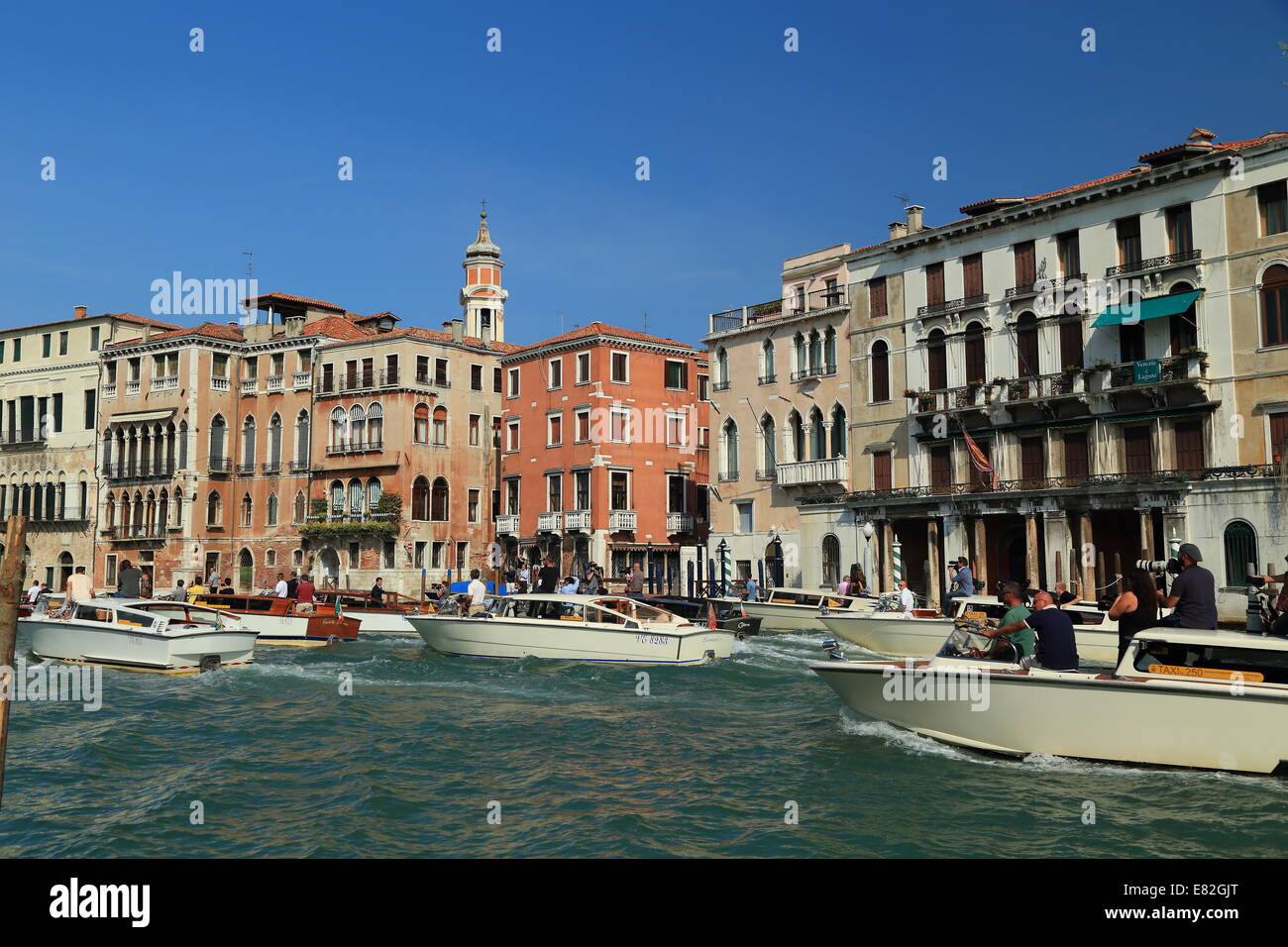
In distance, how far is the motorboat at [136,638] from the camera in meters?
20.9

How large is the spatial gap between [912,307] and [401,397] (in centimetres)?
2225

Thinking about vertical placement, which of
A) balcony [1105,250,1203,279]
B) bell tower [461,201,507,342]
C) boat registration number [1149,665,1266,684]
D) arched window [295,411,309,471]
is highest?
bell tower [461,201,507,342]

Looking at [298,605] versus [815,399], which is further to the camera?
[815,399]

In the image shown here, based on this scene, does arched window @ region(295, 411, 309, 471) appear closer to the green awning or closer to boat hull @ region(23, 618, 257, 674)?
boat hull @ region(23, 618, 257, 674)

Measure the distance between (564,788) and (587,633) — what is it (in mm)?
10903

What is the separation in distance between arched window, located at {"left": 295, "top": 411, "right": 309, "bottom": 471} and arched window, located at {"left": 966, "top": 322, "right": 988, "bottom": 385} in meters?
29.8

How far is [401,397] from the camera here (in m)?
48.5

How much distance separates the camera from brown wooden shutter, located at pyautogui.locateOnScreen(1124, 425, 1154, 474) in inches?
1256

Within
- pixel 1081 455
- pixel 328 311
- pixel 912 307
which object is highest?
pixel 328 311

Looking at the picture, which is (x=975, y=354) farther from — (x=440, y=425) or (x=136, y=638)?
(x=136, y=638)

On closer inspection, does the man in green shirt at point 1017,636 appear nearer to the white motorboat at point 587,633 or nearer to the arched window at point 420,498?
the white motorboat at point 587,633

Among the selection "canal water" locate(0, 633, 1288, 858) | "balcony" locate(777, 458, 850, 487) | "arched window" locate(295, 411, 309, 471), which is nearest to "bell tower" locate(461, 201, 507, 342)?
"arched window" locate(295, 411, 309, 471)

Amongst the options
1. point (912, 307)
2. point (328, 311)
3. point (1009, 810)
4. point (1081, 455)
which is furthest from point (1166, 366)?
point (328, 311)
